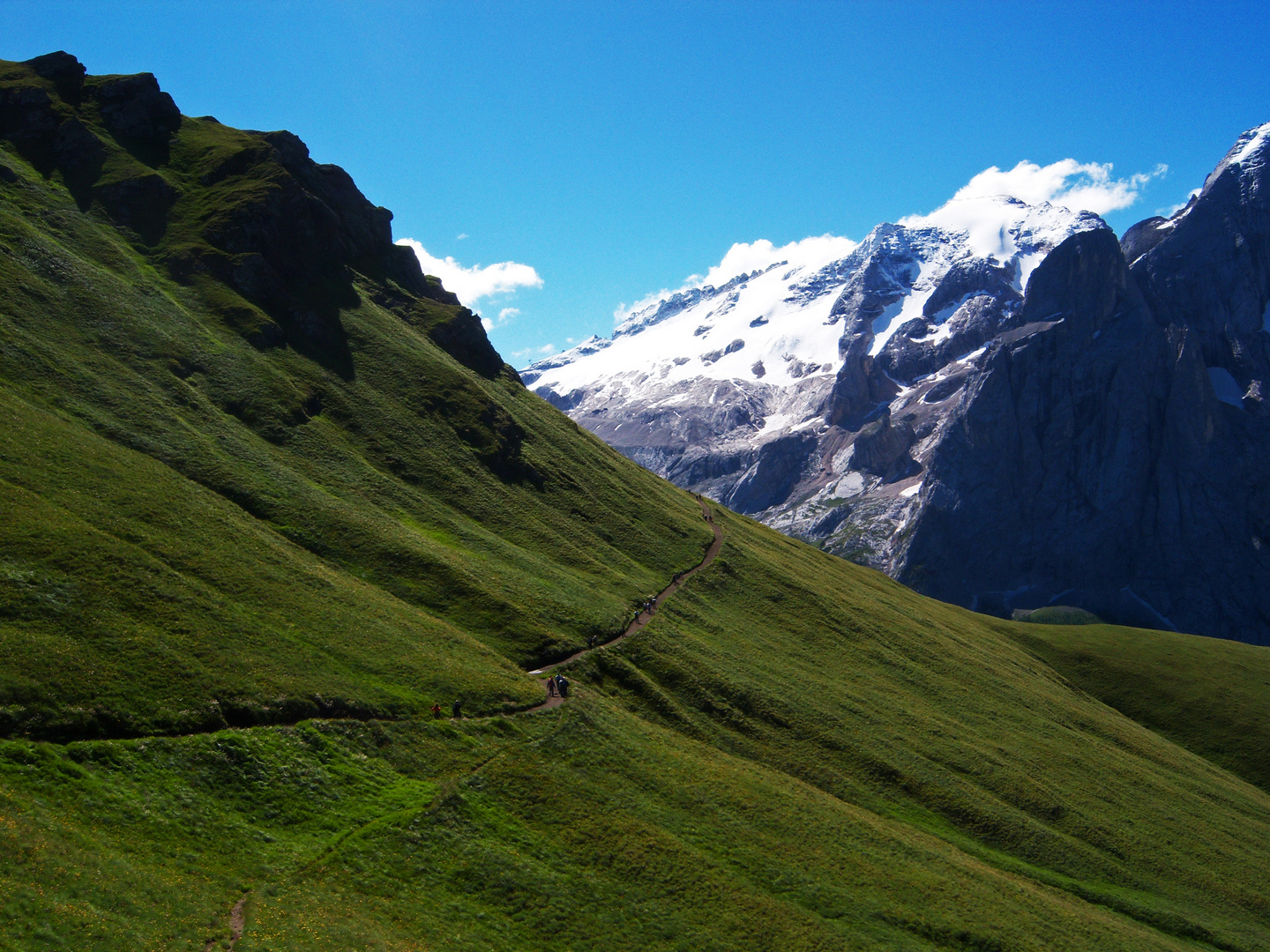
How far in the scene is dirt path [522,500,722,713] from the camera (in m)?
56.9

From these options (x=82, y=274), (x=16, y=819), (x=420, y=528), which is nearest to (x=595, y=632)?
(x=420, y=528)

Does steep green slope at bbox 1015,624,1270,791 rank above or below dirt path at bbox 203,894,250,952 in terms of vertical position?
above

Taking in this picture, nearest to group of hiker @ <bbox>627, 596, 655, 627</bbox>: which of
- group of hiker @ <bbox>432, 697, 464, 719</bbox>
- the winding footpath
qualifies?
the winding footpath

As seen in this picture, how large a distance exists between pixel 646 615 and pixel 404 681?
1408 inches

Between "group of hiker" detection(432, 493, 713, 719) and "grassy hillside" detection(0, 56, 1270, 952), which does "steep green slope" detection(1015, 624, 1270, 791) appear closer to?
"grassy hillside" detection(0, 56, 1270, 952)

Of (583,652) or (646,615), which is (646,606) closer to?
(646,615)

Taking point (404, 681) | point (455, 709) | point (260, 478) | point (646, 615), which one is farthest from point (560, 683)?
point (260, 478)

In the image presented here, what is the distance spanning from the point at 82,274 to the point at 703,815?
88.6 meters

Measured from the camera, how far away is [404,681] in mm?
50531

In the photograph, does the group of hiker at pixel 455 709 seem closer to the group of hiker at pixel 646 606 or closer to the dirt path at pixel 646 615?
the dirt path at pixel 646 615

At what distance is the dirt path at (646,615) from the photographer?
56938 millimetres

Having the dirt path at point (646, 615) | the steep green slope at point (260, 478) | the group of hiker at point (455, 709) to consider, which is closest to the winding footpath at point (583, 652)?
the dirt path at point (646, 615)

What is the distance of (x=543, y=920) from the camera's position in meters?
36.6

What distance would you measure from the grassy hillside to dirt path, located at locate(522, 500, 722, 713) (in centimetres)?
154
